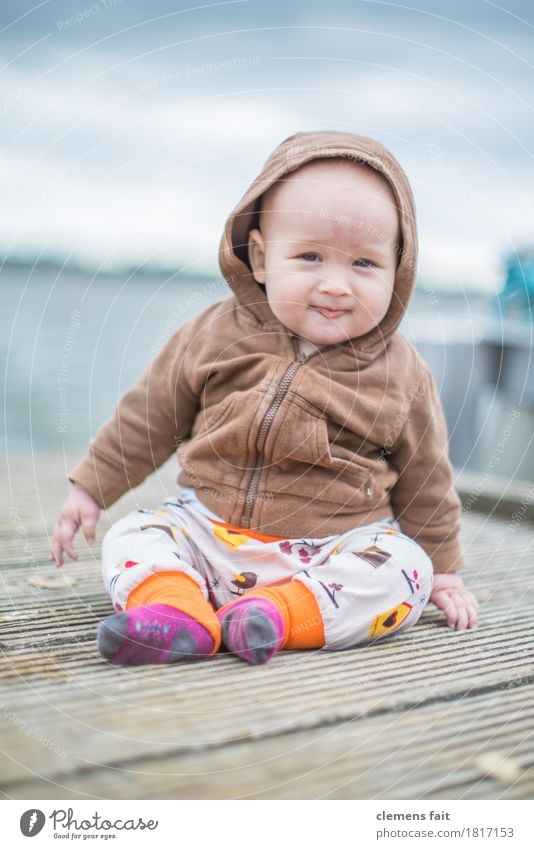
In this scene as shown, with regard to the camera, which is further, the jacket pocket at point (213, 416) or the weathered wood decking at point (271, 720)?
the jacket pocket at point (213, 416)

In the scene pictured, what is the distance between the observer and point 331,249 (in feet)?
2.56

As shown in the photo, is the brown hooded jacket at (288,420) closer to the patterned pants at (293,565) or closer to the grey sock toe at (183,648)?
the patterned pants at (293,565)

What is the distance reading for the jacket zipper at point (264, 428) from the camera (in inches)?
31.9

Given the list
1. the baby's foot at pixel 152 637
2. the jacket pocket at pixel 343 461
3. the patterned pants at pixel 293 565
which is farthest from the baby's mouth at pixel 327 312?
the baby's foot at pixel 152 637

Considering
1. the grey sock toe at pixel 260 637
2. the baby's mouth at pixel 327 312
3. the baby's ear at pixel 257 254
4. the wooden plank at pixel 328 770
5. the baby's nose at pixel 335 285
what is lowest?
the wooden plank at pixel 328 770

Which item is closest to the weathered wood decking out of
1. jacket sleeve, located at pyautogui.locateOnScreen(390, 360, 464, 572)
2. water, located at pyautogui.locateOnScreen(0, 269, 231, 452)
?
jacket sleeve, located at pyautogui.locateOnScreen(390, 360, 464, 572)

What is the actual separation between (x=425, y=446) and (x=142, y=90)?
1.59ft

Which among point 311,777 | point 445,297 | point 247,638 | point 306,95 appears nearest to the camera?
point 311,777

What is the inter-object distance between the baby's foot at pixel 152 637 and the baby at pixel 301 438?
4cm

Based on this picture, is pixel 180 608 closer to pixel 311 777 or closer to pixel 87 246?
pixel 311 777

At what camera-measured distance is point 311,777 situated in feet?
1.69

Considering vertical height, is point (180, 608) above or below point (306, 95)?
below
